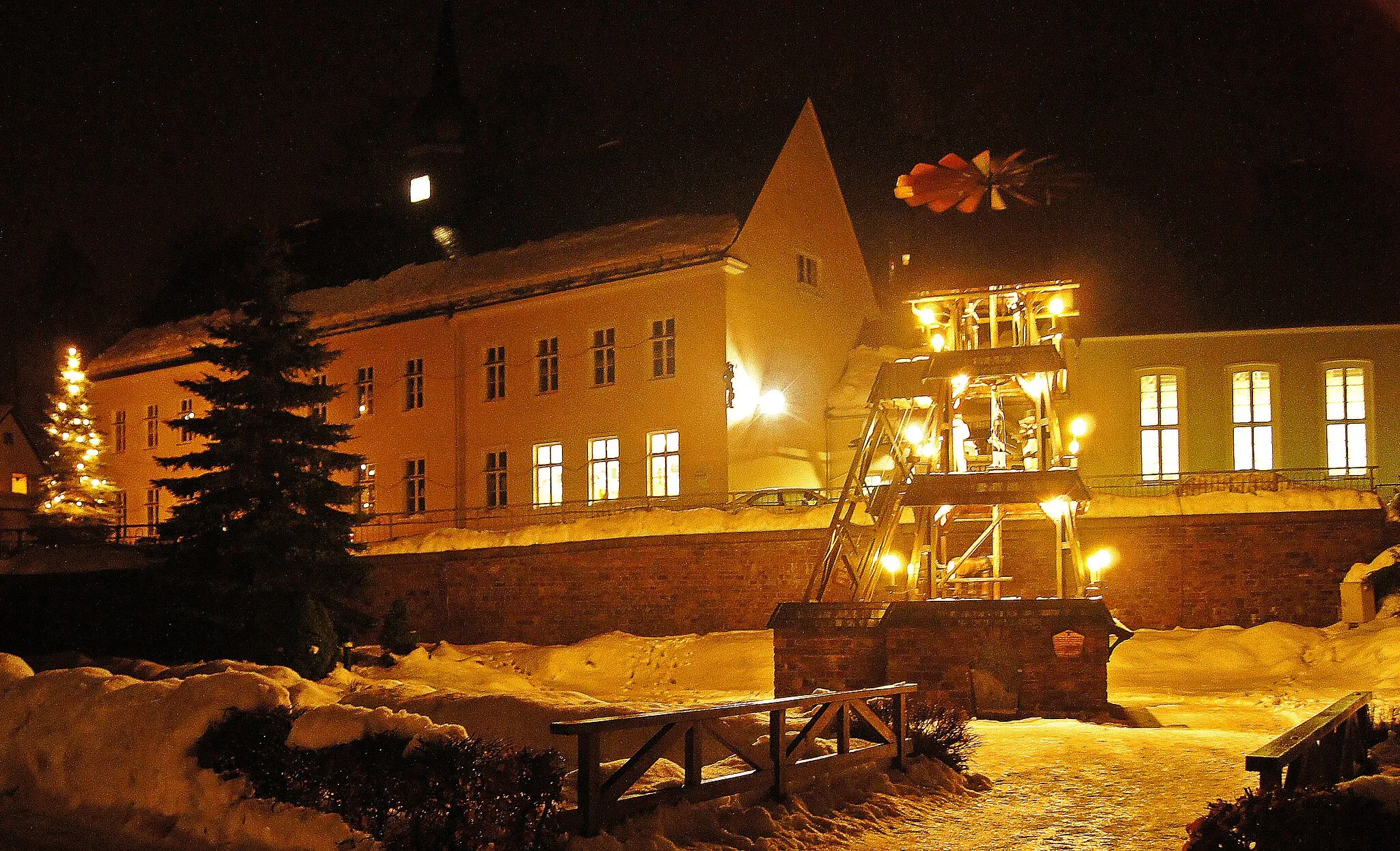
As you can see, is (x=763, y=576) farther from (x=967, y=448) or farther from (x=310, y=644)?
(x=310, y=644)

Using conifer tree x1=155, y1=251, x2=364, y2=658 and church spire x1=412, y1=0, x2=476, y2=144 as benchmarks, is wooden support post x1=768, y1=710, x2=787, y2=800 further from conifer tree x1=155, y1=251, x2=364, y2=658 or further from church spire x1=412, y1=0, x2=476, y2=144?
church spire x1=412, y1=0, x2=476, y2=144

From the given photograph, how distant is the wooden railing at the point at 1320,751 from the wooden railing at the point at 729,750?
314 centimetres

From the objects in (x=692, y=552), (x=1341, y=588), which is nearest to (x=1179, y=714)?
(x=1341, y=588)

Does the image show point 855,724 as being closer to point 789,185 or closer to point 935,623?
point 935,623

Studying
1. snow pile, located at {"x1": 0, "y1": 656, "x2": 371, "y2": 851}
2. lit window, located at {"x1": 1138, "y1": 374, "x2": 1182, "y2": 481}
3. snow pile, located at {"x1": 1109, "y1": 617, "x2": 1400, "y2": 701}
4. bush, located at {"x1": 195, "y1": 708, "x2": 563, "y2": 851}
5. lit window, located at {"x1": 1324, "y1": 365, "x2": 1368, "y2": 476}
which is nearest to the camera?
bush, located at {"x1": 195, "y1": 708, "x2": 563, "y2": 851}

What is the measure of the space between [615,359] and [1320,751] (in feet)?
82.5

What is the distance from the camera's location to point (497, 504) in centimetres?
3484

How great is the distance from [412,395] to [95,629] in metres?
11.2

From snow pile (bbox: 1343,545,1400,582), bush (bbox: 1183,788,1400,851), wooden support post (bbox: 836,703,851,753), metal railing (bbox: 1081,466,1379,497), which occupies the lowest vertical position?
wooden support post (bbox: 836,703,851,753)

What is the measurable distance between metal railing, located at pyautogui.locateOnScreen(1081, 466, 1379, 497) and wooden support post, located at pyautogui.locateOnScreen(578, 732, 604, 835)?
18.3 meters

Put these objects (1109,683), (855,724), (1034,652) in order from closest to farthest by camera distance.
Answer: (855,724), (1034,652), (1109,683)

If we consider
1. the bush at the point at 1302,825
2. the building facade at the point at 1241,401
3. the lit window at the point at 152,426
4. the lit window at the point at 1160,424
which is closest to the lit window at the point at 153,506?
the lit window at the point at 152,426

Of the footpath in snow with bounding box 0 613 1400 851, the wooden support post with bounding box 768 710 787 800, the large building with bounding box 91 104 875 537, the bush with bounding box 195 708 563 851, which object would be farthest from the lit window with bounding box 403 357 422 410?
the wooden support post with bounding box 768 710 787 800

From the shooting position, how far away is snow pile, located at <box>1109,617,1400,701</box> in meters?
18.1
